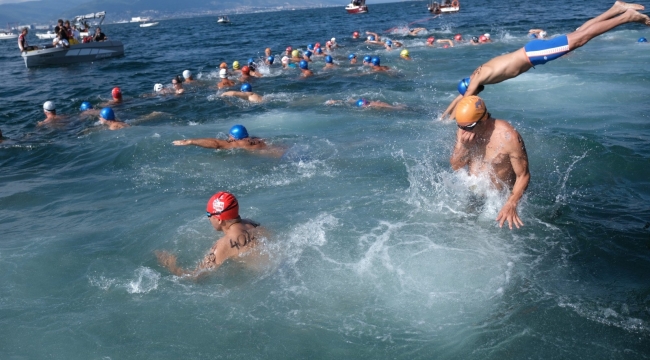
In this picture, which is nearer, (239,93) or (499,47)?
(239,93)

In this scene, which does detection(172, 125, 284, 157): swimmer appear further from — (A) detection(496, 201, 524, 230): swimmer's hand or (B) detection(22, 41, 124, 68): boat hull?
(B) detection(22, 41, 124, 68): boat hull

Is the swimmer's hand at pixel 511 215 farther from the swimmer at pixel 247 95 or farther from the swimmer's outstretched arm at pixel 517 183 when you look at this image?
the swimmer at pixel 247 95

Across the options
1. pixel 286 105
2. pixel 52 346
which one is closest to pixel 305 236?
pixel 52 346

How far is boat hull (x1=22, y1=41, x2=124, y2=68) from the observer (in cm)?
2430

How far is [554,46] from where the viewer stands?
4824 millimetres

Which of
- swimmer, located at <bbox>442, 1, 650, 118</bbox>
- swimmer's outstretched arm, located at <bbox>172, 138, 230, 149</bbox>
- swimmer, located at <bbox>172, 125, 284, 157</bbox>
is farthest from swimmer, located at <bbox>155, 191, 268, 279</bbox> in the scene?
swimmer, located at <bbox>172, 125, 284, 157</bbox>

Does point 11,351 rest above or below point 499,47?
below

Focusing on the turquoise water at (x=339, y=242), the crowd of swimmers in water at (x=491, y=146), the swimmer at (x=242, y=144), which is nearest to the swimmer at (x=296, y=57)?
the turquoise water at (x=339, y=242)

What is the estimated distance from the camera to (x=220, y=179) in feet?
26.7

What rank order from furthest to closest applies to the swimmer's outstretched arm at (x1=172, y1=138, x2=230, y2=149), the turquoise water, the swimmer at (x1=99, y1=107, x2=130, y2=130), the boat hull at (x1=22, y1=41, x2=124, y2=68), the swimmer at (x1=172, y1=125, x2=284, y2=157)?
1. the boat hull at (x1=22, y1=41, x2=124, y2=68)
2. the swimmer at (x1=99, y1=107, x2=130, y2=130)
3. the swimmer at (x1=172, y1=125, x2=284, y2=157)
4. the swimmer's outstretched arm at (x1=172, y1=138, x2=230, y2=149)
5. the turquoise water

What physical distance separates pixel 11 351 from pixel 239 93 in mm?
10534

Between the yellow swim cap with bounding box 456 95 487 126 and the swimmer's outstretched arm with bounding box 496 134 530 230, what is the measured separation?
485 millimetres

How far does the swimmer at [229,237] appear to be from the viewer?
193 inches

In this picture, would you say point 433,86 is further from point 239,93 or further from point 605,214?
point 605,214
